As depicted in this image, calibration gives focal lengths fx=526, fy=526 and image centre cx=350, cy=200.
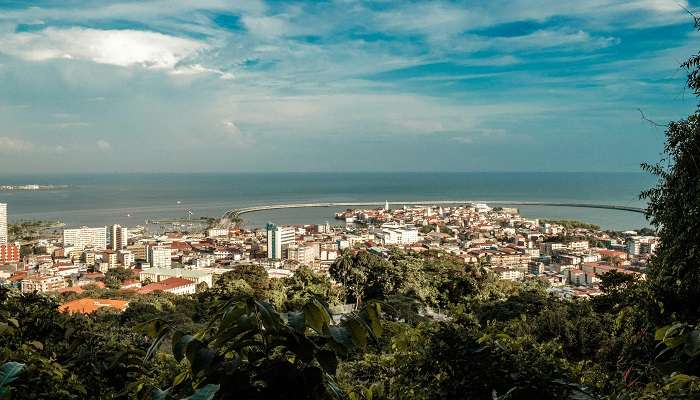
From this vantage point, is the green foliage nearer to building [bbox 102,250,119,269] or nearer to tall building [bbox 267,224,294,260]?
tall building [bbox 267,224,294,260]

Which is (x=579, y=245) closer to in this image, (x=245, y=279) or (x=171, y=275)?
(x=171, y=275)

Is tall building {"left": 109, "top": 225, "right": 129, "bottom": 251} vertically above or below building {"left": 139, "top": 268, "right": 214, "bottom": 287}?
above

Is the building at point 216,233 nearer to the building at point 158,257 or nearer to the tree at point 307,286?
the building at point 158,257

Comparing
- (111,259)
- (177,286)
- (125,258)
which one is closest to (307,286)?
(177,286)

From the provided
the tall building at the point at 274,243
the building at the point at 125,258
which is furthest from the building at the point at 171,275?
the tall building at the point at 274,243

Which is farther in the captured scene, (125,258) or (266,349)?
(125,258)

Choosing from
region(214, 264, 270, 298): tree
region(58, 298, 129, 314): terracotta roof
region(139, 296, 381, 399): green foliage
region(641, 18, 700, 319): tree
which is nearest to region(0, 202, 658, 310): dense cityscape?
region(214, 264, 270, 298): tree
